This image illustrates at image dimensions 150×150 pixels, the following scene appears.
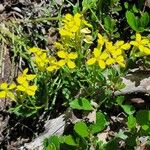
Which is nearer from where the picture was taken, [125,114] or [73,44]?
[73,44]

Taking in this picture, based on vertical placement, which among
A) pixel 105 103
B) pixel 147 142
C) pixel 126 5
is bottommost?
pixel 147 142

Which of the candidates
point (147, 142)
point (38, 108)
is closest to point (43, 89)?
point (38, 108)

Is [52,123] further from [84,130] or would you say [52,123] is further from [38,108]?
[84,130]

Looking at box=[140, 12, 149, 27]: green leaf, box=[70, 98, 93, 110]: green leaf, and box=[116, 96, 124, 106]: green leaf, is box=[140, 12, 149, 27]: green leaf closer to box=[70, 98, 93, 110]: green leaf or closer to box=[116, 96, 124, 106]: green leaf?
box=[116, 96, 124, 106]: green leaf

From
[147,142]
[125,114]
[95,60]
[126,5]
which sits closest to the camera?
[95,60]

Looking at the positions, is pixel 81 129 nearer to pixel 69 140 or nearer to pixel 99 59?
pixel 69 140

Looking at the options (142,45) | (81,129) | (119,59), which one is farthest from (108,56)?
(81,129)
